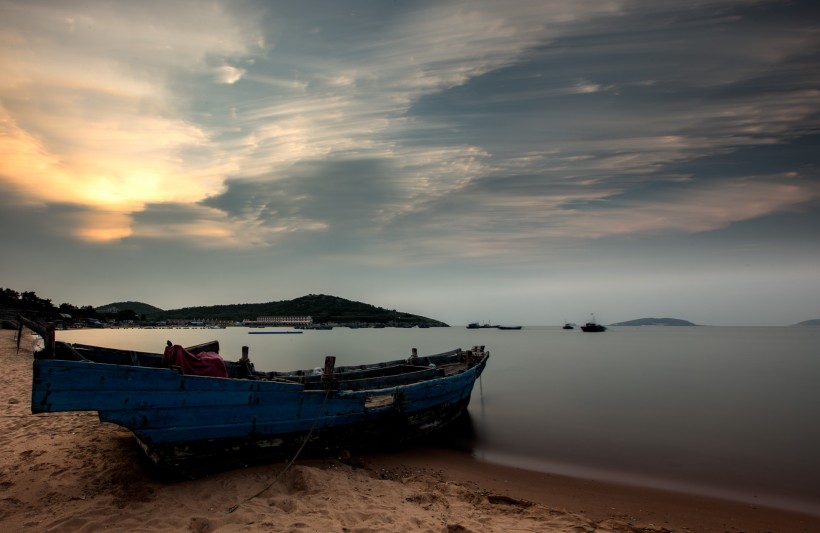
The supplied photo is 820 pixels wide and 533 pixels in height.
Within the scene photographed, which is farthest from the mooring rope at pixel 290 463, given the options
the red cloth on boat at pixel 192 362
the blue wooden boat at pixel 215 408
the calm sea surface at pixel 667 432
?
the calm sea surface at pixel 667 432

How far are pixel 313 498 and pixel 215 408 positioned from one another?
8.25ft

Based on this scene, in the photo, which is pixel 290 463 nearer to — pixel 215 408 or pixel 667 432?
pixel 215 408

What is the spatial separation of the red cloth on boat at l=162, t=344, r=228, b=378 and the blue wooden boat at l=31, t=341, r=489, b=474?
0.11 m

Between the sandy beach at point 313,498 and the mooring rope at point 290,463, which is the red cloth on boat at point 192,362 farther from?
the mooring rope at point 290,463

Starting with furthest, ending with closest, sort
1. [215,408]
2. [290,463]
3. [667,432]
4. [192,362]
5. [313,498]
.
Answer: [667,432], [192,362], [290,463], [215,408], [313,498]

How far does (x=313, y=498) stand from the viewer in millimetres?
7348

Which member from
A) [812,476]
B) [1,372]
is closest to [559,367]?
[812,476]

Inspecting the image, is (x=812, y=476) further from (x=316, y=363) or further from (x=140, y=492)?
(x=316, y=363)

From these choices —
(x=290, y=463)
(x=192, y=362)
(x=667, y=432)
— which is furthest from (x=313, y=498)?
(x=667, y=432)

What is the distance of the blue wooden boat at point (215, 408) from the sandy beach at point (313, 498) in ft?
1.55

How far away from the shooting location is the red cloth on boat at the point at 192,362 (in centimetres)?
849

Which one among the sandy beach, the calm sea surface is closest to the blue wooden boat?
the sandy beach

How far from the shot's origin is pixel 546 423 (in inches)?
694

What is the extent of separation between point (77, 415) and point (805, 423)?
94.7 feet
